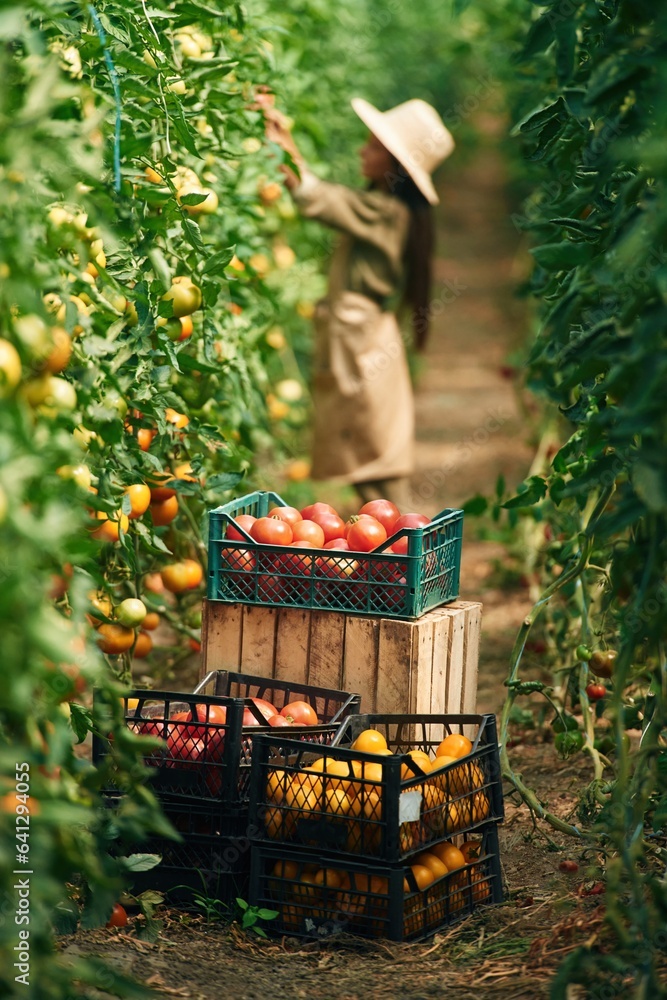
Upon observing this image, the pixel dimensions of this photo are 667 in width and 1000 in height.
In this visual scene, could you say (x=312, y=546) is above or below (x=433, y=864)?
above

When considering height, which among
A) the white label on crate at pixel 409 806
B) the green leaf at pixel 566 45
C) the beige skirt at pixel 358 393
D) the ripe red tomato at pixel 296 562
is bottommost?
the white label on crate at pixel 409 806

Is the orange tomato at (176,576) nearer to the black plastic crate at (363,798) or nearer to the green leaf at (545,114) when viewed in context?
the black plastic crate at (363,798)

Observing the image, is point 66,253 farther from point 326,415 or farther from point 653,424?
point 326,415

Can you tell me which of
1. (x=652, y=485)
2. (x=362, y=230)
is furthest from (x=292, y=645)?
(x=362, y=230)

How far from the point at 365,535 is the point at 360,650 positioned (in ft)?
0.86

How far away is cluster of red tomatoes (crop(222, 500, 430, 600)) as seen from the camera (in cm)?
262

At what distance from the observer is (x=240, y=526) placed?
270 cm

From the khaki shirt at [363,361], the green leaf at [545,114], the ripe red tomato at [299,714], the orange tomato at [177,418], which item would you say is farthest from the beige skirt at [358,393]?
the green leaf at [545,114]

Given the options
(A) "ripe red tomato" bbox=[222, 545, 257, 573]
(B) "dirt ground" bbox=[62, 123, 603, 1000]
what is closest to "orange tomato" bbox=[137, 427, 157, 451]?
(A) "ripe red tomato" bbox=[222, 545, 257, 573]

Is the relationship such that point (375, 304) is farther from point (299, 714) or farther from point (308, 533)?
→ point (299, 714)

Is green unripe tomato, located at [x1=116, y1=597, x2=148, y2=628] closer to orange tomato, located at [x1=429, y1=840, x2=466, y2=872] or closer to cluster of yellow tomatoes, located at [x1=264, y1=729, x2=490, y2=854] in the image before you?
cluster of yellow tomatoes, located at [x1=264, y1=729, x2=490, y2=854]

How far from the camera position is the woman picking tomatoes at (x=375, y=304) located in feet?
15.7

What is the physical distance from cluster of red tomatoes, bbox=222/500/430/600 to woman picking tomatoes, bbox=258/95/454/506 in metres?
2.25

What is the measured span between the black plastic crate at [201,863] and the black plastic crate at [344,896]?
0.06m
